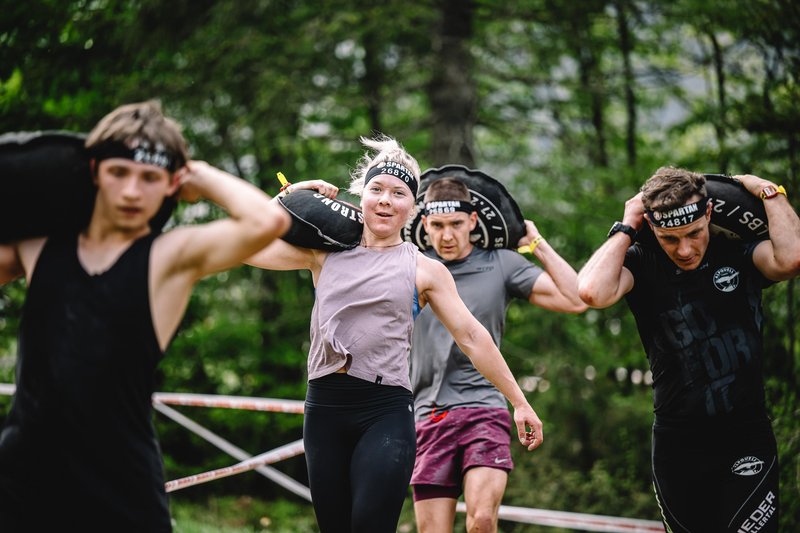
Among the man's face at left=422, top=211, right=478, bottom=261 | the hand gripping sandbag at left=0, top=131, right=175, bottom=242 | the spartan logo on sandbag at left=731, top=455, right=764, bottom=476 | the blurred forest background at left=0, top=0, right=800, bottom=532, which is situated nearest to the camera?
the hand gripping sandbag at left=0, top=131, right=175, bottom=242

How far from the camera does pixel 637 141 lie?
→ 14.9m

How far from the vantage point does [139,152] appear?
2.51 m

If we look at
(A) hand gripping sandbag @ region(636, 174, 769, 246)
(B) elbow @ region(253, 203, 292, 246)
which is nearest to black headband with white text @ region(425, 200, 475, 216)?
(A) hand gripping sandbag @ region(636, 174, 769, 246)

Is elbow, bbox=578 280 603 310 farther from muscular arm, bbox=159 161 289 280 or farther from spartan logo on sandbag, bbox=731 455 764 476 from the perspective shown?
muscular arm, bbox=159 161 289 280

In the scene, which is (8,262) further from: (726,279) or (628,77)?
(628,77)

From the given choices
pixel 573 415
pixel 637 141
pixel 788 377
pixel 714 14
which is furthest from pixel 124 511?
pixel 637 141

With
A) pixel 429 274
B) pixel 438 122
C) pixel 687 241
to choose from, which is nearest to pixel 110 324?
pixel 429 274

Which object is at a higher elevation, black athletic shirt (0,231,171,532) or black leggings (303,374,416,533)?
black athletic shirt (0,231,171,532)

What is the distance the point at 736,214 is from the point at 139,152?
298cm

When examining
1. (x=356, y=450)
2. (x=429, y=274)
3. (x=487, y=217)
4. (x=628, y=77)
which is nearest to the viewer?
(x=356, y=450)

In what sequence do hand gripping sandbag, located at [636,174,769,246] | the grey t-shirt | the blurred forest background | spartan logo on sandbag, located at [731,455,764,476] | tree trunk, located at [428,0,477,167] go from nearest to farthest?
spartan logo on sandbag, located at [731,455,764,476], hand gripping sandbag, located at [636,174,769,246], the grey t-shirt, the blurred forest background, tree trunk, located at [428,0,477,167]

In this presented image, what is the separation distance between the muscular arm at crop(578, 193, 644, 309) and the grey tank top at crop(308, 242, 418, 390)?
3.34 ft

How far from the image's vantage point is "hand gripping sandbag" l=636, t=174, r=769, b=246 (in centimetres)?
407

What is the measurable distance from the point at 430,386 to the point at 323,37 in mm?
6940
